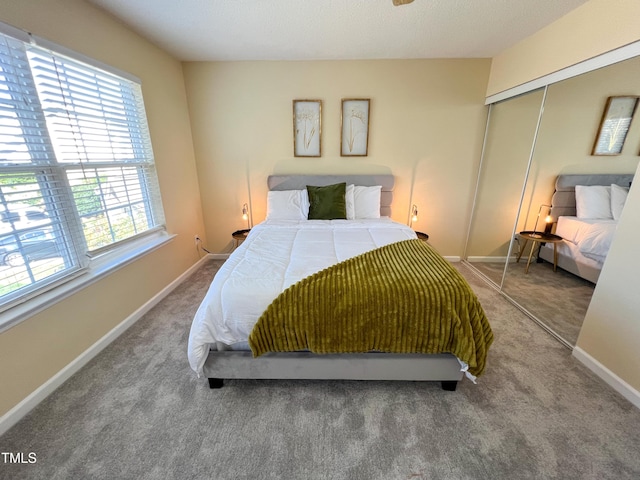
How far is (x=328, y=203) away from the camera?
2848mm

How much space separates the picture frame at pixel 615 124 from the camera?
4.98 ft

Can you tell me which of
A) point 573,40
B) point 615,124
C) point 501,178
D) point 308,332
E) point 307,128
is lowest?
point 308,332

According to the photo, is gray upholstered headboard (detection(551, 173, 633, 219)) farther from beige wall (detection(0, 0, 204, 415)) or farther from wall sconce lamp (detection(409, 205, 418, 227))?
beige wall (detection(0, 0, 204, 415))

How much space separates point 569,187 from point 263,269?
2.44 m

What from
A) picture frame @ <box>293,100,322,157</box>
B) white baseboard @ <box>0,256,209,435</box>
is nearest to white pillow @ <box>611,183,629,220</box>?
picture frame @ <box>293,100,322,157</box>

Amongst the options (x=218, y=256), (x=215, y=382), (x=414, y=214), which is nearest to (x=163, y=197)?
(x=218, y=256)

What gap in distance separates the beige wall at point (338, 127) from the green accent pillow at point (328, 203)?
40 centimetres

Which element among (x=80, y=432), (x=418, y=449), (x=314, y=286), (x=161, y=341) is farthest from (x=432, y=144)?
(x=80, y=432)

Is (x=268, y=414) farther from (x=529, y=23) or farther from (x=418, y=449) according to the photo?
(x=529, y=23)

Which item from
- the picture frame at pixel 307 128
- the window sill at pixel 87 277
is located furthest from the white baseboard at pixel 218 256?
the picture frame at pixel 307 128

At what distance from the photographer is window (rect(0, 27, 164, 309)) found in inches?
53.1

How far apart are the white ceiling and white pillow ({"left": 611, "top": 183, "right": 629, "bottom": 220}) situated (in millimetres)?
1376

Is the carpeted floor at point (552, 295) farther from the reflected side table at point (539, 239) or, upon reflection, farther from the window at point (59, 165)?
the window at point (59, 165)

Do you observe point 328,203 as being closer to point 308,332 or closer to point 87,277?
point 308,332
